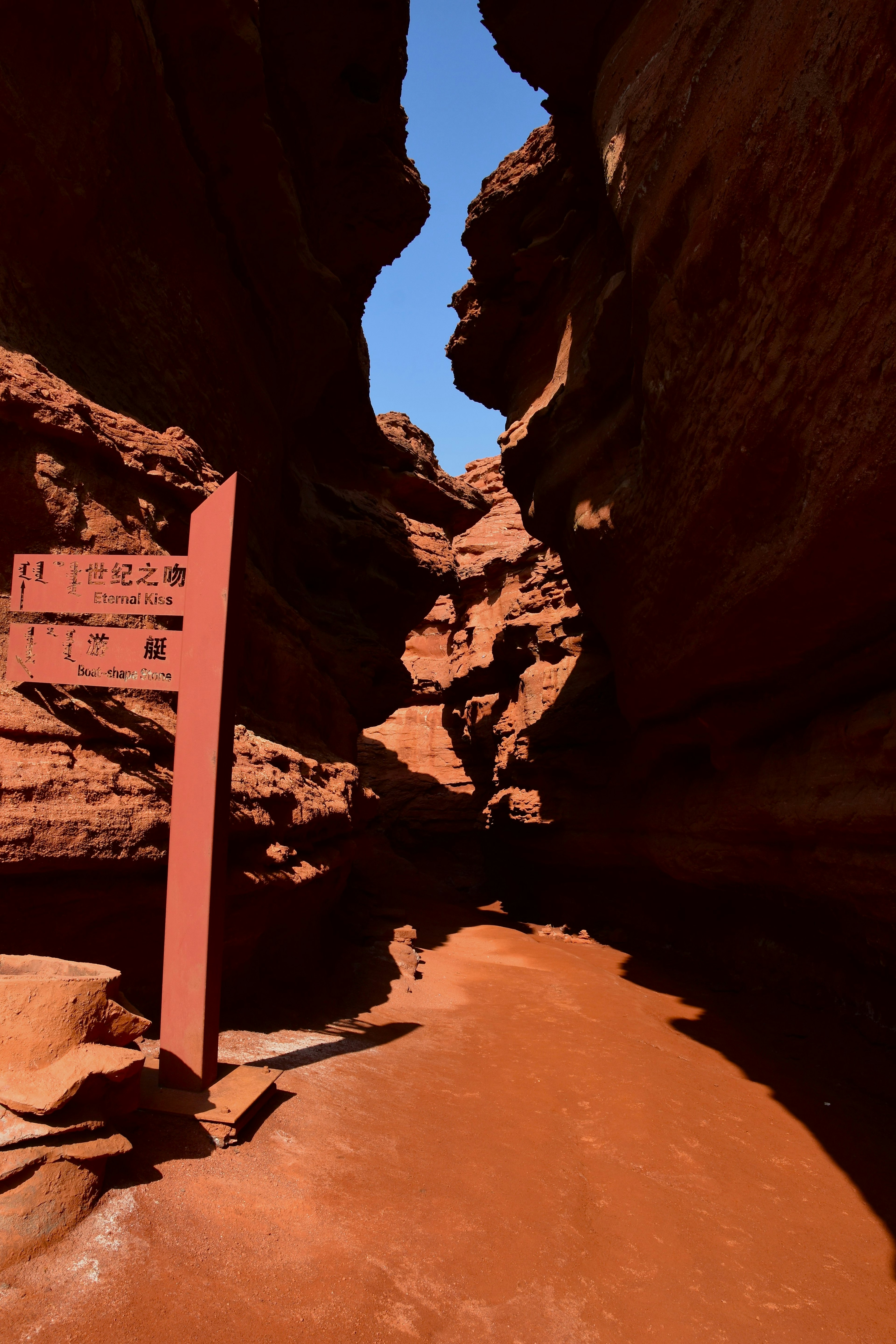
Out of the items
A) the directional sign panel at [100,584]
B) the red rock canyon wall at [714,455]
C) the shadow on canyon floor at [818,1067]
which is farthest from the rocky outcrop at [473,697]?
the directional sign panel at [100,584]

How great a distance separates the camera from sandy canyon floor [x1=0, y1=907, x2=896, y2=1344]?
2.42 m

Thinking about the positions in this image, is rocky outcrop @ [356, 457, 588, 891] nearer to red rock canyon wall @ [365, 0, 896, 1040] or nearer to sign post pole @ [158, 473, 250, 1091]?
red rock canyon wall @ [365, 0, 896, 1040]

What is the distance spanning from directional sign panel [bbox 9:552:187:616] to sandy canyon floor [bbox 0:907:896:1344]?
2.71 metres

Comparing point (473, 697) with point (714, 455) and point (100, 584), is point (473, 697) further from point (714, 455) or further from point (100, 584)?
point (100, 584)

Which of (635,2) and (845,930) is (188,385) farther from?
(845,930)

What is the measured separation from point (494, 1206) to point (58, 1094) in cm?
218

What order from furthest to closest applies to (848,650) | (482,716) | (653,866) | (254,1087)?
(482,716), (653,866), (848,650), (254,1087)

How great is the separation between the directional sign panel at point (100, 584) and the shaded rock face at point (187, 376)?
54 cm

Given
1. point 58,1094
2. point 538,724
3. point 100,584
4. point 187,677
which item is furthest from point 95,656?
point 538,724

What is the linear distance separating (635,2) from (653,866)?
11.4 m

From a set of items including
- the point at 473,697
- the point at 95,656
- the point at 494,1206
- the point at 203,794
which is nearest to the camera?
the point at 494,1206

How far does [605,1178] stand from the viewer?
4.07 m

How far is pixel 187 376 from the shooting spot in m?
8.34

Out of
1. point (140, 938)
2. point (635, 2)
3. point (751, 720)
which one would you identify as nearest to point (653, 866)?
point (751, 720)
